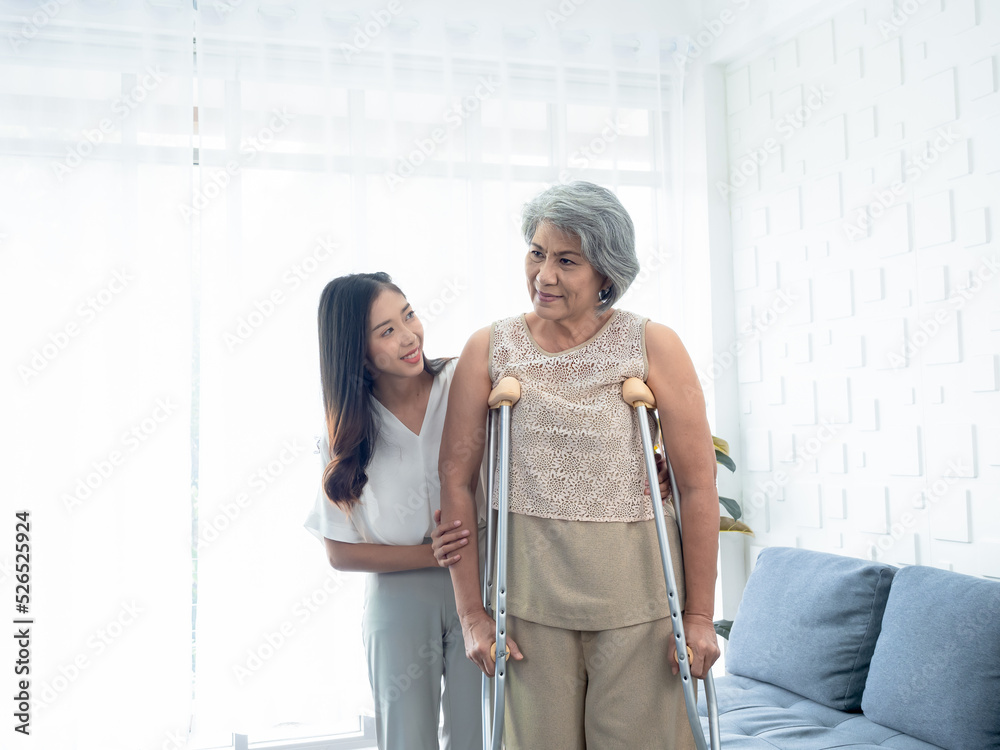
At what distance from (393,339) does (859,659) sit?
173 centimetres

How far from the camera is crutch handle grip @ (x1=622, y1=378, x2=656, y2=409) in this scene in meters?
1.61

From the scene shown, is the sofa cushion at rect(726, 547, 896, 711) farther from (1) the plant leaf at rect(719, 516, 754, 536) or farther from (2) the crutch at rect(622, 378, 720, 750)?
(2) the crutch at rect(622, 378, 720, 750)

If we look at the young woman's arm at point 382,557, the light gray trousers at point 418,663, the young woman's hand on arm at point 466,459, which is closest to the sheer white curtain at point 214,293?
the young woman's arm at point 382,557

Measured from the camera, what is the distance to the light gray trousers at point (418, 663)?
75.0 inches

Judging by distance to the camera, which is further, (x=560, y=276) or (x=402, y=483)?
(x=402, y=483)

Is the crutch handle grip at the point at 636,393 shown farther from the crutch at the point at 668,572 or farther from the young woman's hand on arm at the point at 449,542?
the young woman's hand on arm at the point at 449,542

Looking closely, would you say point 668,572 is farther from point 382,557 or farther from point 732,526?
point 732,526

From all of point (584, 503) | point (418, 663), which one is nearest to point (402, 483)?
point (418, 663)

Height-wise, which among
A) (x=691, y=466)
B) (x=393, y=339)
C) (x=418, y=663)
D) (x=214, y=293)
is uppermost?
(x=214, y=293)

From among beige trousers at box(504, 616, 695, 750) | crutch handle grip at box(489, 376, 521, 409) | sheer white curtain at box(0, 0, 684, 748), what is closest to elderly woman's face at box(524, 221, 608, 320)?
crutch handle grip at box(489, 376, 521, 409)

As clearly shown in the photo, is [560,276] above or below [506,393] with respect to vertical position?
above

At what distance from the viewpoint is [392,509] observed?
1979mm

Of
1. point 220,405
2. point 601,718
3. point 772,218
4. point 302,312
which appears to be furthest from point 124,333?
point 772,218

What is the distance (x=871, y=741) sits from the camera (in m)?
2.28
